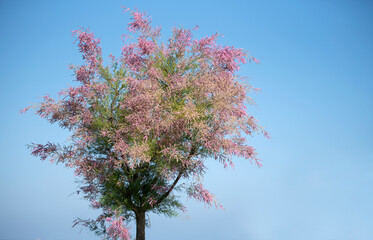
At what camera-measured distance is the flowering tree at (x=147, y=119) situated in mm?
9898

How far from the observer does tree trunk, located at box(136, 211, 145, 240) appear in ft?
36.0

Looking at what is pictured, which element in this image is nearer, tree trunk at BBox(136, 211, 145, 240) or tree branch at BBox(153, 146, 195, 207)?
tree branch at BBox(153, 146, 195, 207)

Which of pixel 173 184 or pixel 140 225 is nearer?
pixel 173 184

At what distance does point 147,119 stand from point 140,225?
314cm

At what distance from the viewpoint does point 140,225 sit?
11094 mm

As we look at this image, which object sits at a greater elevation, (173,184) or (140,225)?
(173,184)

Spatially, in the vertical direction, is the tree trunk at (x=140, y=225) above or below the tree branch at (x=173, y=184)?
below

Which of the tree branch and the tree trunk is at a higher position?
the tree branch

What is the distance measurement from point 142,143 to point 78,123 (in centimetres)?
196

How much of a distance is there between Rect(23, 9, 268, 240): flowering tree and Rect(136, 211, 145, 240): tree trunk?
26 mm

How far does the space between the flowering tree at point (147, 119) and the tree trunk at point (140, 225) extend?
0.09 ft

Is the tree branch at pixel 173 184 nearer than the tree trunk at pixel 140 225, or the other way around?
the tree branch at pixel 173 184

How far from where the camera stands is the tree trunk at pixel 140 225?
10969 mm

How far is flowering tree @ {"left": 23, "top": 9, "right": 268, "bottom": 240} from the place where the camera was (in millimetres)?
9898
